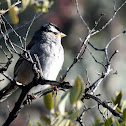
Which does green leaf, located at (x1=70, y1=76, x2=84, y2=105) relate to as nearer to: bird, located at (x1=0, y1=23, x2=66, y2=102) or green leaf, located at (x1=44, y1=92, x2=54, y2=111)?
green leaf, located at (x1=44, y1=92, x2=54, y2=111)

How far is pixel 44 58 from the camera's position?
3770 mm

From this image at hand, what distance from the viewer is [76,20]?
6.74m

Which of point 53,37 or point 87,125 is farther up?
point 53,37

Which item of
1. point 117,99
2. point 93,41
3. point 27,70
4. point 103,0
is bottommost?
Answer: point 117,99

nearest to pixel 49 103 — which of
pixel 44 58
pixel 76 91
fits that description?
pixel 76 91

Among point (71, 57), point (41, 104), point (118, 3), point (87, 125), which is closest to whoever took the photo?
point (87, 125)

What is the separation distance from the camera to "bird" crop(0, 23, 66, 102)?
12.4 ft

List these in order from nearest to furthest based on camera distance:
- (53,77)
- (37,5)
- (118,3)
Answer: (37,5) < (53,77) < (118,3)

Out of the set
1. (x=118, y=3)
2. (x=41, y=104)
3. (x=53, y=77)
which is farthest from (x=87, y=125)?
(x=118, y=3)

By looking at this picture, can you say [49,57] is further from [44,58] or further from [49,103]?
[49,103]

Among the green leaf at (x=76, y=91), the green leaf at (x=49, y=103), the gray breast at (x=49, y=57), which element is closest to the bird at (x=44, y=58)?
the gray breast at (x=49, y=57)

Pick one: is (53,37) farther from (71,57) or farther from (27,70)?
(71,57)

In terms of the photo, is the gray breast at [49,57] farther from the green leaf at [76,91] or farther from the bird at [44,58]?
the green leaf at [76,91]

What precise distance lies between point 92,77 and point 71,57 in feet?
1.91
